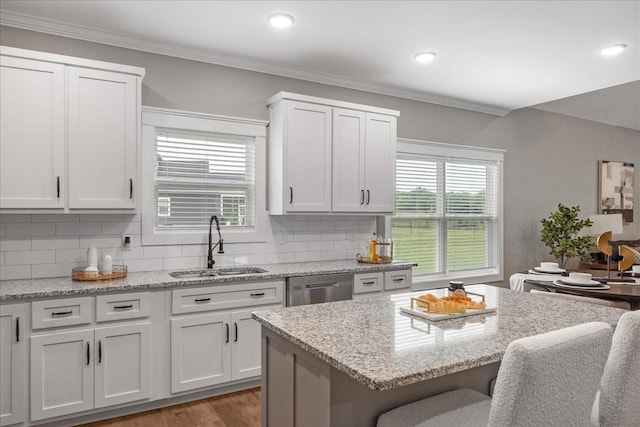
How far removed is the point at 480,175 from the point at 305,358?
4.53 metres

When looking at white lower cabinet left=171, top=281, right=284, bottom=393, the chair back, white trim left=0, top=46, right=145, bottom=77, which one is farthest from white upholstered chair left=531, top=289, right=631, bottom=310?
white trim left=0, top=46, right=145, bottom=77

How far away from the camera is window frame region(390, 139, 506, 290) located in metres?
4.97

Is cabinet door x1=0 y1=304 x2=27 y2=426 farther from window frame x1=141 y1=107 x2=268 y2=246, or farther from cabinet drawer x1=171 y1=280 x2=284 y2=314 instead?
window frame x1=141 y1=107 x2=268 y2=246

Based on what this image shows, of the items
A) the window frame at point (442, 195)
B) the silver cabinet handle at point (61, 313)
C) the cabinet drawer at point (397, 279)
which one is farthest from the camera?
the window frame at point (442, 195)

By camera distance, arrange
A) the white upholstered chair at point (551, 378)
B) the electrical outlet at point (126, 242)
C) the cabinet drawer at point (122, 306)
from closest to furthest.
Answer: the white upholstered chair at point (551, 378) → the cabinet drawer at point (122, 306) → the electrical outlet at point (126, 242)

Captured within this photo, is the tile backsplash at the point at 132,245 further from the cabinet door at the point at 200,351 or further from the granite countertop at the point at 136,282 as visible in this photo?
the cabinet door at the point at 200,351

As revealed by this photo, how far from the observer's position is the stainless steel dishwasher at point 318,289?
11.6 ft

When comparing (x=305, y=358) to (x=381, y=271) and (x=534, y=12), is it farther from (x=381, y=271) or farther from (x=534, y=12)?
(x=534, y=12)

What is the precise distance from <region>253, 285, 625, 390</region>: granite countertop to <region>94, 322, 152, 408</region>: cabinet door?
1.36m

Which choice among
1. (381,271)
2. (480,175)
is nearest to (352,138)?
(381,271)

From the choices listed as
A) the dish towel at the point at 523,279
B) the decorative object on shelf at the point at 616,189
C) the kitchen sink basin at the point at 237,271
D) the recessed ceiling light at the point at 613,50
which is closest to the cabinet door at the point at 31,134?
the kitchen sink basin at the point at 237,271

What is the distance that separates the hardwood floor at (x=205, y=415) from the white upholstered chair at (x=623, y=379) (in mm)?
2068

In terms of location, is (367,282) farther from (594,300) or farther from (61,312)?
Answer: (61,312)

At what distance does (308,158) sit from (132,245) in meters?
1.62
